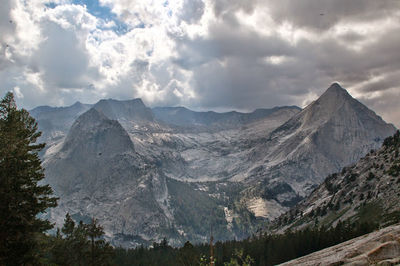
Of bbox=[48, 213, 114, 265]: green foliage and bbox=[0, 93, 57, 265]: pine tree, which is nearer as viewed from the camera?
bbox=[0, 93, 57, 265]: pine tree

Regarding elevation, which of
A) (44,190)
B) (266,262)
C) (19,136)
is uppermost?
(19,136)

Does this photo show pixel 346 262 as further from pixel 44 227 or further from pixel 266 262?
pixel 266 262

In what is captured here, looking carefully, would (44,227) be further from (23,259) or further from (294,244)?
(294,244)

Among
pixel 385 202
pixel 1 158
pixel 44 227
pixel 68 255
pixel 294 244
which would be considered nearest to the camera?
pixel 1 158

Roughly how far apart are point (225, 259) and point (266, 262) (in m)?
21.1

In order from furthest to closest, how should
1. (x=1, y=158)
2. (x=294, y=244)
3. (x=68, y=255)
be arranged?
(x=294, y=244) < (x=68, y=255) < (x=1, y=158)

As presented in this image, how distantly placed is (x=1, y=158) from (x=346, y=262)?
3604 cm

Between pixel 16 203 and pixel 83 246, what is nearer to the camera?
pixel 16 203

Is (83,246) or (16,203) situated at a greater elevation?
(16,203)

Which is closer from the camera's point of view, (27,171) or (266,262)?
(27,171)

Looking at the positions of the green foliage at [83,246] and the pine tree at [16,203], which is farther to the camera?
the green foliage at [83,246]

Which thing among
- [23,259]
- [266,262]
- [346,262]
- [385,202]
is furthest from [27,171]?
[385,202]

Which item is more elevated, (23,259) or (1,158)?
(1,158)

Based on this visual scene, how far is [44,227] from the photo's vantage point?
153 feet
